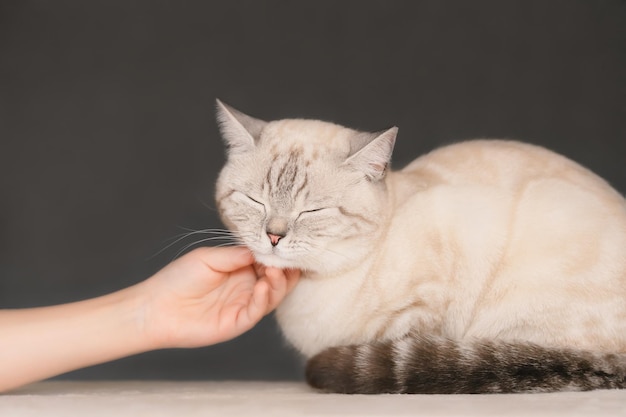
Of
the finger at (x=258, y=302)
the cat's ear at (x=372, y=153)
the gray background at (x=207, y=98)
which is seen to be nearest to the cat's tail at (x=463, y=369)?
the finger at (x=258, y=302)

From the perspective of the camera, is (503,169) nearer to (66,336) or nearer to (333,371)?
(333,371)

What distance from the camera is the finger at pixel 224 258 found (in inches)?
115

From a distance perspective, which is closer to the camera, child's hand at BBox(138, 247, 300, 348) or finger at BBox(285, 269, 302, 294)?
child's hand at BBox(138, 247, 300, 348)

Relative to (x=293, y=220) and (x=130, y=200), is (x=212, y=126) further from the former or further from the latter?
(x=293, y=220)

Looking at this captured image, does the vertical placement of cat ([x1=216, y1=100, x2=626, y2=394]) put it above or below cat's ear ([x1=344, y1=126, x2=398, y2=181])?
below

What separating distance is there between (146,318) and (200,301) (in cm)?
22

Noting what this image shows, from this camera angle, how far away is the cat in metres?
2.79

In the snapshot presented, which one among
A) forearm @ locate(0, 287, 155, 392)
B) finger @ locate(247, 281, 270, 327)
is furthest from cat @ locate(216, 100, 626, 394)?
forearm @ locate(0, 287, 155, 392)

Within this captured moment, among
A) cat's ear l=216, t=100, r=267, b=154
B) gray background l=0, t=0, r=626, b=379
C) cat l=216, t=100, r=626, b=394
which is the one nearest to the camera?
cat l=216, t=100, r=626, b=394

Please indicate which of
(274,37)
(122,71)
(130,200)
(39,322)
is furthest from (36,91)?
(39,322)

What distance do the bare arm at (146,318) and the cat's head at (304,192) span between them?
0.49 ft

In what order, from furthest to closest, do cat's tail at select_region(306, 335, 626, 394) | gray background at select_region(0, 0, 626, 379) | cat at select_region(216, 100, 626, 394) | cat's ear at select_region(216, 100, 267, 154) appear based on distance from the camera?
gray background at select_region(0, 0, 626, 379) < cat's ear at select_region(216, 100, 267, 154) < cat at select_region(216, 100, 626, 394) < cat's tail at select_region(306, 335, 626, 394)

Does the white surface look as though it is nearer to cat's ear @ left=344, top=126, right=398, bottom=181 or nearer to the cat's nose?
the cat's nose

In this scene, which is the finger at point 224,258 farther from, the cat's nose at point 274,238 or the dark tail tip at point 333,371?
the dark tail tip at point 333,371
